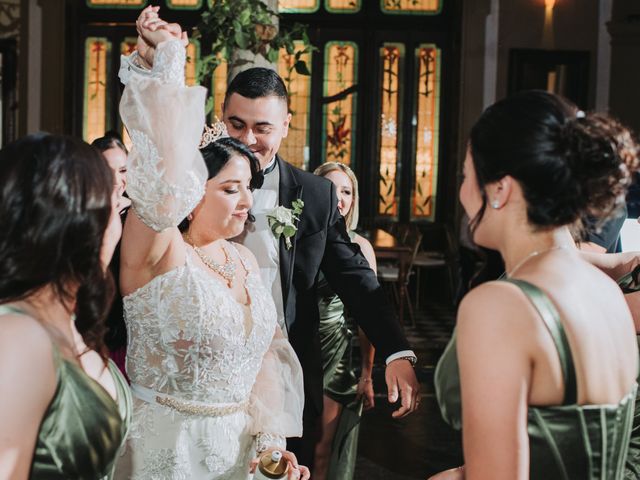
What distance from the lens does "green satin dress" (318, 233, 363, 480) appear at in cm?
404

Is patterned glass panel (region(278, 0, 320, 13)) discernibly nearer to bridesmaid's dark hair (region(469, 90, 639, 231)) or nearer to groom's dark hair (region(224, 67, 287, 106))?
groom's dark hair (region(224, 67, 287, 106))

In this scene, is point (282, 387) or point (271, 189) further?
point (271, 189)

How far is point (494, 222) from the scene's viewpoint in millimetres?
1598

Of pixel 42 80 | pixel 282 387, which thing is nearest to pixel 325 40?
pixel 42 80

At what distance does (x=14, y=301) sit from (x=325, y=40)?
9.23 m

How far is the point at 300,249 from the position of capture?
3041 mm

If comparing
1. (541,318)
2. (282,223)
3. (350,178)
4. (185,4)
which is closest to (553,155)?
(541,318)

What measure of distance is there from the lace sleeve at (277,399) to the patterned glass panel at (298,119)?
7.86 metres

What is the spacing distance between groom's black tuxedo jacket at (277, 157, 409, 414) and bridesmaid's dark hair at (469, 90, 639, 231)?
4.61 ft

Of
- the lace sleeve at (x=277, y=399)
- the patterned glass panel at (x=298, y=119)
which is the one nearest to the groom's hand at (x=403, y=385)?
the lace sleeve at (x=277, y=399)

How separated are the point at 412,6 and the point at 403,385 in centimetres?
821

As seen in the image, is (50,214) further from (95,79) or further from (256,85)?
(95,79)

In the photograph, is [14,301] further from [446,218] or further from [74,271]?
[446,218]

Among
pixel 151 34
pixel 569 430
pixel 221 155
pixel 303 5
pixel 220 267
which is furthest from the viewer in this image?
pixel 303 5
